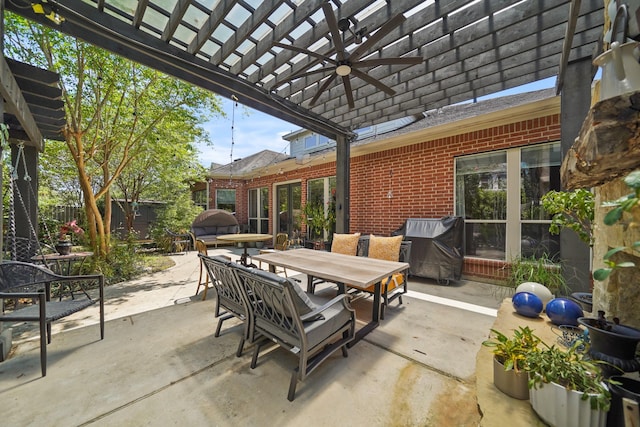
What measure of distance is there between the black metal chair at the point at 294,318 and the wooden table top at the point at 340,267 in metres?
0.33

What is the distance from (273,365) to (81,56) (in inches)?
224

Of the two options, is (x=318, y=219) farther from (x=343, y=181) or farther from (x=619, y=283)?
(x=619, y=283)

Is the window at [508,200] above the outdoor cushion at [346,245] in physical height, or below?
above

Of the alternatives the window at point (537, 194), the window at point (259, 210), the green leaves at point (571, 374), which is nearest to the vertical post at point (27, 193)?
the green leaves at point (571, 374)

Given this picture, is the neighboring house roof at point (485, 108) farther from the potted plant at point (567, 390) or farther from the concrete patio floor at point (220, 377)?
the potted plant at point (567, 390)

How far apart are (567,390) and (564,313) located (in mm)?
1119

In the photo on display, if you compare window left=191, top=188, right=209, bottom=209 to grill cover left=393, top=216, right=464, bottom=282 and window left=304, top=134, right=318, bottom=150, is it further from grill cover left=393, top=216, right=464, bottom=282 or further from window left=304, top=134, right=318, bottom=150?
grill cover left=393, top=216, right=464, bottom=282

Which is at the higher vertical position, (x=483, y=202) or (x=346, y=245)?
(x=483, y=202)

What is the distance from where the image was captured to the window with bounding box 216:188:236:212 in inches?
462

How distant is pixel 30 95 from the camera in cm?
298

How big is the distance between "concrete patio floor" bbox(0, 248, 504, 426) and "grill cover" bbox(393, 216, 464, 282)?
1402 mm

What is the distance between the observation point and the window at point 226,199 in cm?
1173

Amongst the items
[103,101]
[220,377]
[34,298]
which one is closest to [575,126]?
[220,377]

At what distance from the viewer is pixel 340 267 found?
3.07 meters
